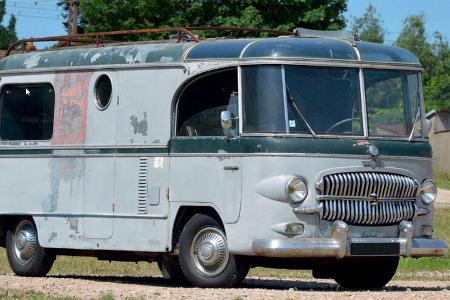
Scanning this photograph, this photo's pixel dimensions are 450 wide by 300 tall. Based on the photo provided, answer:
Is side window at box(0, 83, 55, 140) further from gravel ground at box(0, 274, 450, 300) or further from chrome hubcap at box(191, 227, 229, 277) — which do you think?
chrome hubcap at box(191, 227, 229, 277)

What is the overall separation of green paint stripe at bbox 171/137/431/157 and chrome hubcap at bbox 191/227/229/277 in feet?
3.04

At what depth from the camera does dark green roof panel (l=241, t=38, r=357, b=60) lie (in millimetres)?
14727

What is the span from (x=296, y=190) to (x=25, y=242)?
4569mm

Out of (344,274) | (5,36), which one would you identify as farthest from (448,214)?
(5,36)

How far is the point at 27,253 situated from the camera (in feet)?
57.0

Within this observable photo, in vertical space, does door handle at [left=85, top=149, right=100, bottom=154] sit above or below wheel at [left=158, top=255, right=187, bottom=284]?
above

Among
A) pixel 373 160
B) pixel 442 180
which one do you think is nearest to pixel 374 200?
pixel 373 160

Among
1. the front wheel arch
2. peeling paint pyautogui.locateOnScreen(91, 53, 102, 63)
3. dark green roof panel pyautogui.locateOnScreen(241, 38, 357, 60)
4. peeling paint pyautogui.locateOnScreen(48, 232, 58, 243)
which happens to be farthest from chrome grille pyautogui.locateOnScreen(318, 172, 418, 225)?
peeling paint pyautogui.locateOnScreen(48, 232, 58, 243)

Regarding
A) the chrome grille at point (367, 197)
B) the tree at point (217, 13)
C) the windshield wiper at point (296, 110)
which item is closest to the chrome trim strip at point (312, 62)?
the windshield wiper at point (296, 110)

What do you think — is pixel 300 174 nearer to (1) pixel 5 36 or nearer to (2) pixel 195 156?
(2) pixel 195 156

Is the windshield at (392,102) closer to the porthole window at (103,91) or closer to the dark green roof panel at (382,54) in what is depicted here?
the dark green roof panel at (382,54)

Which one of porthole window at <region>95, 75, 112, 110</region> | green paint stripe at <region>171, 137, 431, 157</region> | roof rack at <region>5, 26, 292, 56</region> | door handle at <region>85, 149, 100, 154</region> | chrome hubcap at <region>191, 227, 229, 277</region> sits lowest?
chrome hubcap at <region>191, 227, 229, 277</region>

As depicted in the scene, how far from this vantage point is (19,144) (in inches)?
685

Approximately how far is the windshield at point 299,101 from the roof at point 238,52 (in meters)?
0.17
